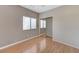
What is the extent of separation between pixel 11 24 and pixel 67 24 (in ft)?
9.07

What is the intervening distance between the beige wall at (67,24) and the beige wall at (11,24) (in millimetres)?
2000

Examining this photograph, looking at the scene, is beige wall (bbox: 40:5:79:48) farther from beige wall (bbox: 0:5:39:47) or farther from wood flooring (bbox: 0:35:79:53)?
beige wall (bbox: 0:5:39:47)

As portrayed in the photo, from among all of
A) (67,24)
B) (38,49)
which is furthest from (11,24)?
(67,24)

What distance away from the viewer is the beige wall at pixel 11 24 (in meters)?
3.80

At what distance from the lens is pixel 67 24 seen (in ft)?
14.9

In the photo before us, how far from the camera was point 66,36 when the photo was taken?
465 cm

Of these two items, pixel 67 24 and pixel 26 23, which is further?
pixel 26 23

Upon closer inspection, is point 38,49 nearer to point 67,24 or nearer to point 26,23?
point 67,24

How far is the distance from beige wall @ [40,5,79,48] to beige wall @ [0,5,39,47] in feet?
6.56

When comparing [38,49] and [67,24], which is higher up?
[67,24]

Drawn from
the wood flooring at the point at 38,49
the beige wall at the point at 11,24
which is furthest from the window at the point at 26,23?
the wood flooring at the point at 38,49

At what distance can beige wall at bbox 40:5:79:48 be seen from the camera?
396 cm

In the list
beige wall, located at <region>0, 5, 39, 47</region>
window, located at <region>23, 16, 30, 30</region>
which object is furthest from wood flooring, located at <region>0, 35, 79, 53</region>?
window, located at <region>23, 16, 30, 30</region>
